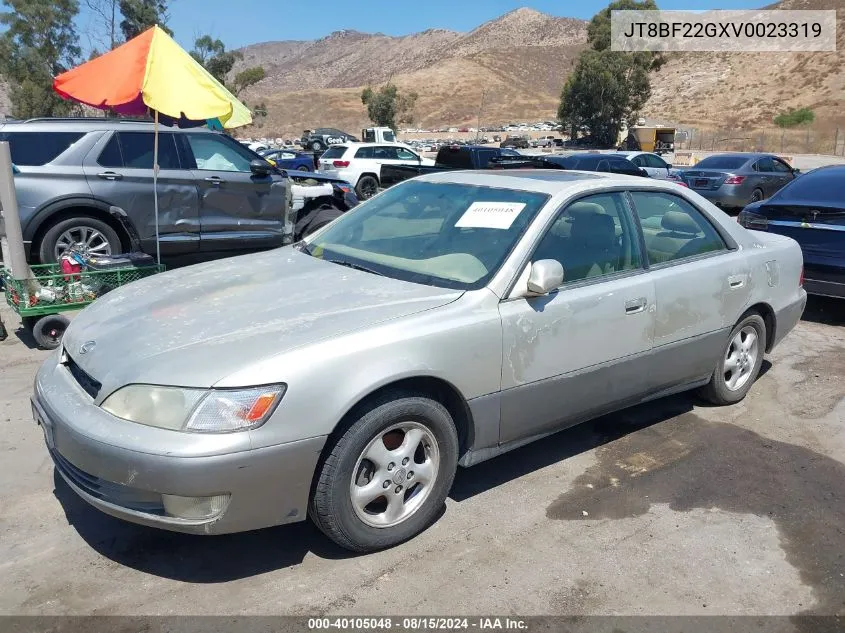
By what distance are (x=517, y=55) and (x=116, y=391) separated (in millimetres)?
141050

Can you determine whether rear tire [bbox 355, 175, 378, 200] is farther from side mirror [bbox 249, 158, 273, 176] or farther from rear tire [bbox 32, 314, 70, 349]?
rear tire [bbox 32, 314, 70, 349]

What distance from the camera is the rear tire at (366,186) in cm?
1950

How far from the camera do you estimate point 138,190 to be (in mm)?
7422

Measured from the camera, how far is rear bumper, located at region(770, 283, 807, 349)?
513cm

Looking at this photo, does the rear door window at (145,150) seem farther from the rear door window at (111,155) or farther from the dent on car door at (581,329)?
the dent on car door at (581,329)

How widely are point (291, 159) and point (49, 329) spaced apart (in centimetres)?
2023

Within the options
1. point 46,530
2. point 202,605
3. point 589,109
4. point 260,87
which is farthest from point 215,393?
point 260,87

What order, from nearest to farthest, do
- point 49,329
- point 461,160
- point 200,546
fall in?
point 200,546 → point 49,329 → point 461,160

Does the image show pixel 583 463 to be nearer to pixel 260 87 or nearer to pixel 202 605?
pixel 202 605

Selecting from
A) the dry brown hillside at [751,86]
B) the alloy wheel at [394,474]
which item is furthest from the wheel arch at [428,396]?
the dry brown hillside at [751,86]

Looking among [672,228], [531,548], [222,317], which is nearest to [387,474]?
[531,548]

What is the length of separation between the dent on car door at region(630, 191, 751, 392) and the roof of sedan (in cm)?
21

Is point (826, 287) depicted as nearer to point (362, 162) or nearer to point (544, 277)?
point (544, 277)

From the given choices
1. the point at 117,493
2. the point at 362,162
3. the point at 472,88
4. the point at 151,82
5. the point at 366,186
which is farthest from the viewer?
the point at 472,88
